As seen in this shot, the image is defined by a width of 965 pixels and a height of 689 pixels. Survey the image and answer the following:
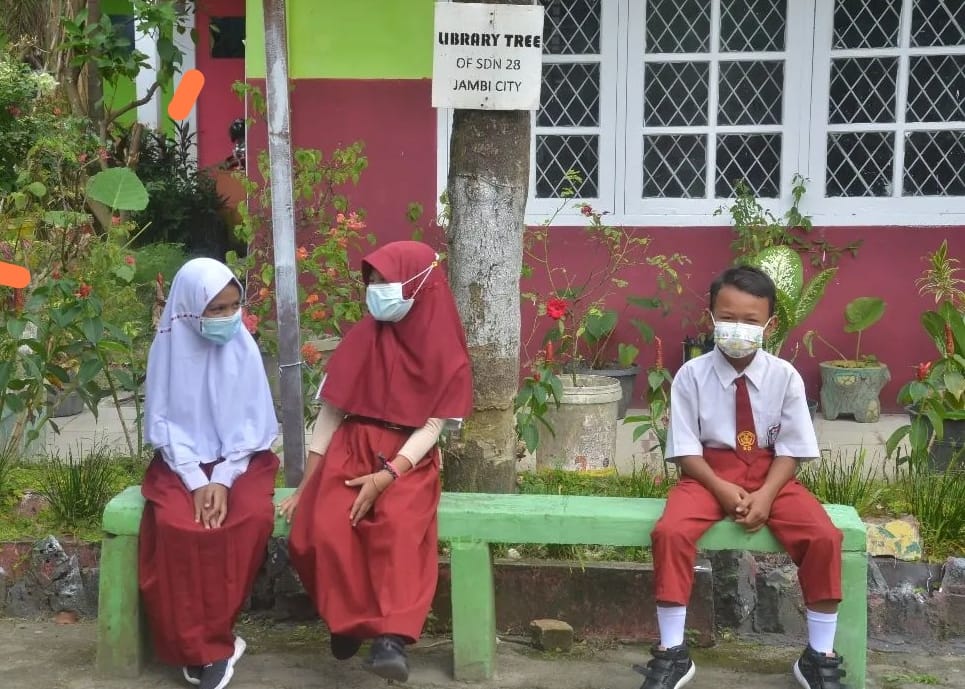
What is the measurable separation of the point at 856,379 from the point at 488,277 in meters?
2.94

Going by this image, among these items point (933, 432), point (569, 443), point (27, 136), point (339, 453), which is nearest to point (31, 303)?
point (339, 453)

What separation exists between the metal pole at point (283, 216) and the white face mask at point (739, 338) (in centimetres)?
151

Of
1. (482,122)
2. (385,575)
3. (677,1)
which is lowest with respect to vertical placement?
(385,575)

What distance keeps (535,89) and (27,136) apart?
158 inches

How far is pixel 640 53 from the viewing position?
655cm

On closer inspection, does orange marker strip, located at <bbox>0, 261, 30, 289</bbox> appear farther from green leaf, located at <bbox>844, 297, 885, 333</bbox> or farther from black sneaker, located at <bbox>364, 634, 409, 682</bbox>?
green leaf, located at <bbox>844, 297, 885, 333</bbox>

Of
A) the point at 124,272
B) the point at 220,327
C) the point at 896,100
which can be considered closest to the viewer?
the point at 220,327

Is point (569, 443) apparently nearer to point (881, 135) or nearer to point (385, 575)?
point (385, 575)

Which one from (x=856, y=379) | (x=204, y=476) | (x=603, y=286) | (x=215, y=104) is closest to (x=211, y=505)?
(x=204, y=476)

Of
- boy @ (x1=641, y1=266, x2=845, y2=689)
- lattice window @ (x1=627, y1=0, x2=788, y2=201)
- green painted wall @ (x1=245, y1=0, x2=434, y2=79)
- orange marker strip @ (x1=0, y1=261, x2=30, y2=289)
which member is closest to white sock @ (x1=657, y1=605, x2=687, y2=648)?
boy @ (x1=641, y1=266, x2=845, y2=689)

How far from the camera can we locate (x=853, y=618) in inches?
136

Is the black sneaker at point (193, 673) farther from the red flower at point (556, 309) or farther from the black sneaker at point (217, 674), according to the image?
the red flower at point (556, 309)

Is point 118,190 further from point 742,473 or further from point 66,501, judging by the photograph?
point 742,473

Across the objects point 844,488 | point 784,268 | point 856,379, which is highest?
point 784,268
